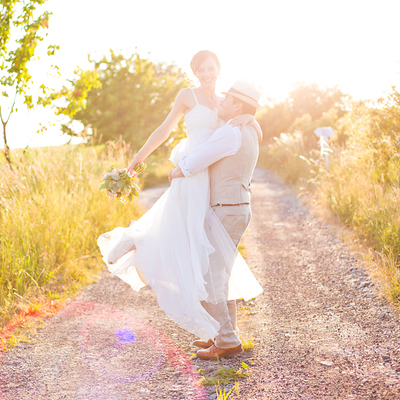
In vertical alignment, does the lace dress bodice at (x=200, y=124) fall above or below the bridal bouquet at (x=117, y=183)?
above

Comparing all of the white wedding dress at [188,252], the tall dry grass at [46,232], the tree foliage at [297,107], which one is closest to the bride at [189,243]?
the white wedding dress at [188,252]

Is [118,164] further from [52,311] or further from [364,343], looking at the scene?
[364,343]

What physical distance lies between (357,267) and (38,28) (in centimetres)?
552

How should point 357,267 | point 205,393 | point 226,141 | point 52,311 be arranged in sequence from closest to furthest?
point 205,393 → point 226,141 → point 52,311 → point 357,267

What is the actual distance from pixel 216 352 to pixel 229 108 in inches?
72.9

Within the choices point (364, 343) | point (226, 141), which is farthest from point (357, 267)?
point (226, 141)

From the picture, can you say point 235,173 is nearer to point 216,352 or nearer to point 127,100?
point 216,352

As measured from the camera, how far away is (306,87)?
36.6 meters

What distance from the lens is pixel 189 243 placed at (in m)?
3.01

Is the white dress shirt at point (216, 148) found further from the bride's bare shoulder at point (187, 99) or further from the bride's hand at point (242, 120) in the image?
the bride's bare shoulder at point (187, 99)

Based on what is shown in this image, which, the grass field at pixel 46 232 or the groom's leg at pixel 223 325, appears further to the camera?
the grass field at pixel 46 232

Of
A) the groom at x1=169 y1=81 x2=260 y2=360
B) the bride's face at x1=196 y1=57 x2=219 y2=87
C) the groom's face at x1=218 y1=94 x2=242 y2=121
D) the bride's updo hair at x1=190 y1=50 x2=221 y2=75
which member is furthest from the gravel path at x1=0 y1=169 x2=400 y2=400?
the bride's updo hair at x1=190 y1=50 x2=221 y2=75

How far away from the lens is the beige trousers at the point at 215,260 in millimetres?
3039

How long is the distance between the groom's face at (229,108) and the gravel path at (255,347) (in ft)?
6.09
